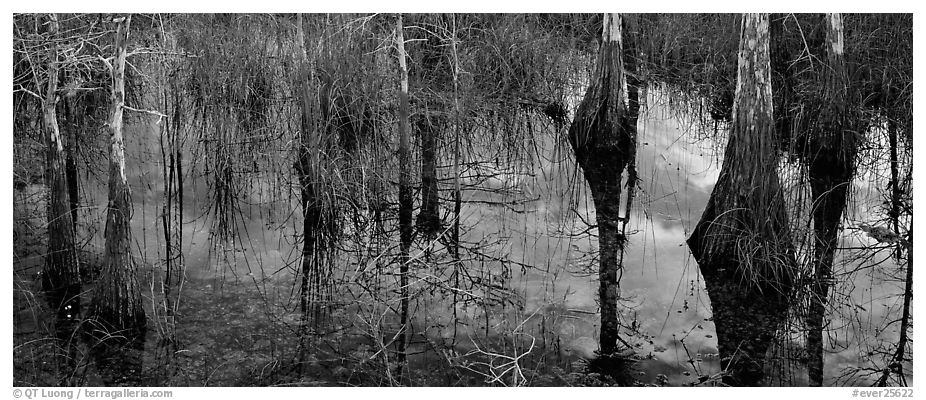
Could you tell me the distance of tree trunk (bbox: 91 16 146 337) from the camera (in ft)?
18.7

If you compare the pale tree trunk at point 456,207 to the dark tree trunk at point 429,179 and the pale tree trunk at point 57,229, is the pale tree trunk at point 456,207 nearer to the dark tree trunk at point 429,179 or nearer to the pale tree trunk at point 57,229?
the dark tree trunk at point 429,179

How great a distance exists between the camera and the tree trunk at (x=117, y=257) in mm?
5707

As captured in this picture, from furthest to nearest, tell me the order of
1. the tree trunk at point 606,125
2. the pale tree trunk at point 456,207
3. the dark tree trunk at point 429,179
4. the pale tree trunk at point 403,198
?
the tree trunk at point 606,125, the dark tree trunk at point 429,179, the pale tree trunk at point 456,207, the pale tree trunk at point 403,198

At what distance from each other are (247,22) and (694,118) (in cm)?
543

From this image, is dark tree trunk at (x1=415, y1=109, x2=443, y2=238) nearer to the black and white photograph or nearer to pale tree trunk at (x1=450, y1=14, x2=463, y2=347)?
the black and white photograph

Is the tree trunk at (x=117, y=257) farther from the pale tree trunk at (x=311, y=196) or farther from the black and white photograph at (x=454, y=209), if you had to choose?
the pale tree trunk at (x=311, y=196)

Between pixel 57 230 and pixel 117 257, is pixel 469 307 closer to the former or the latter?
pixel 117 257

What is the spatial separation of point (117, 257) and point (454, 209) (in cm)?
313

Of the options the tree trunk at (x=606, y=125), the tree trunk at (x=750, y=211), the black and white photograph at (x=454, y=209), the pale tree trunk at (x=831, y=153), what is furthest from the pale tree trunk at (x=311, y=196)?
the pale tree trunk at (x=831, y=153)

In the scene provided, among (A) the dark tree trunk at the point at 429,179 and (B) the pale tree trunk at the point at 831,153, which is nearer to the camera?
(B) the pale tree trunk at the point at 831,153

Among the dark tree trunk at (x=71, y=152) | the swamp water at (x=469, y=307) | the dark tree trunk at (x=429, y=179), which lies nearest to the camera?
the swamp water at (x=469, y=307)

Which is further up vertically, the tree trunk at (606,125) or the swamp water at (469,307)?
the tree trunk at (606,125)

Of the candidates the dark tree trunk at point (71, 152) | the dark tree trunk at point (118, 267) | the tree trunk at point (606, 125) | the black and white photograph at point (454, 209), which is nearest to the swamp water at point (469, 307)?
the black and white photograph at point (454, 209)

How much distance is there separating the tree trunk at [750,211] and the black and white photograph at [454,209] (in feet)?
0.08
